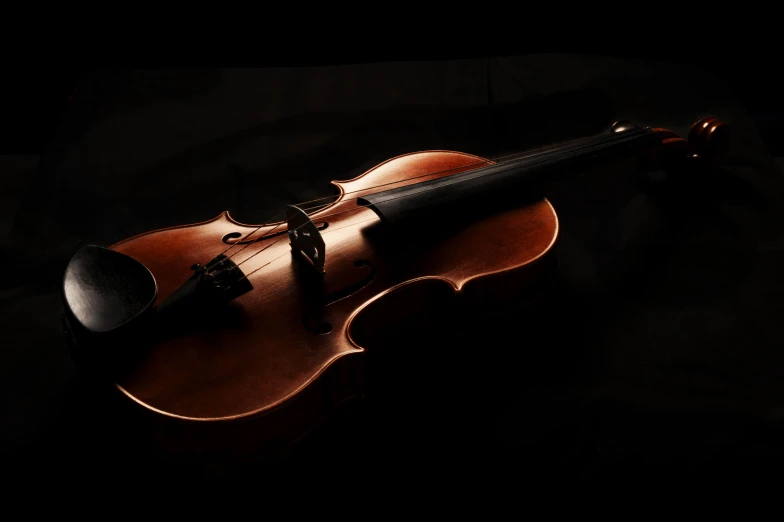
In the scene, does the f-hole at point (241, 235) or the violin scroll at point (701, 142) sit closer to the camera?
the f-hole at point (241, 235)

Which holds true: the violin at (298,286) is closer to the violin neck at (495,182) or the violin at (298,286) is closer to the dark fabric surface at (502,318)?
the violin neck at (495,182)

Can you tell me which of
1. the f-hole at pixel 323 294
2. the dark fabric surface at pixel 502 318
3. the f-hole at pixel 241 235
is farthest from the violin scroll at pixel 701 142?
the f-hole at pixel 241 235

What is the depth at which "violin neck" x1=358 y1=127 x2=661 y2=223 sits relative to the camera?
4.11 ft

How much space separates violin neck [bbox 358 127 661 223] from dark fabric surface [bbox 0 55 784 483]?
0.23 metres

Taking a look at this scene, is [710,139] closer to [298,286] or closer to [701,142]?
[701,142]

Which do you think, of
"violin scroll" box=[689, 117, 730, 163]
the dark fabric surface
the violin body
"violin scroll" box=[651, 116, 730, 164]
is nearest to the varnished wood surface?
the violin body

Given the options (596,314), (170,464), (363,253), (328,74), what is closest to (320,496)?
(170,464)

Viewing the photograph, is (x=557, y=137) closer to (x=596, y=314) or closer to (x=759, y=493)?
(x=596, y=314)

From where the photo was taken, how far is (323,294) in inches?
43.4

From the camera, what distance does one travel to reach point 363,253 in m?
1.20

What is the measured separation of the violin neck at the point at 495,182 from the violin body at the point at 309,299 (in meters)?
0.04

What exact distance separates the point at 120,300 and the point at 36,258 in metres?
0.65

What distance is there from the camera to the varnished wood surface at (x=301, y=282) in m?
0.93

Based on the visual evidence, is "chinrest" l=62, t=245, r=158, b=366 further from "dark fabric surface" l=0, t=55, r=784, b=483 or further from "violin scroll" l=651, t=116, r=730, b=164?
"violin scroll" l=651, t=116, r=730, b=164
